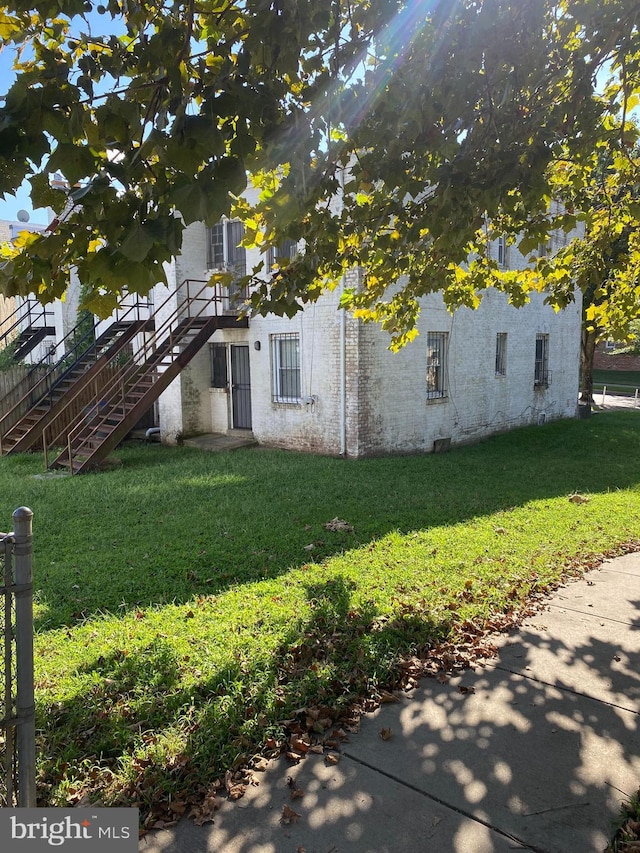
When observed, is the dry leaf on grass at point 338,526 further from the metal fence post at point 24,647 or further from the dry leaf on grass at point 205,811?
the metal fence post at point 24,647

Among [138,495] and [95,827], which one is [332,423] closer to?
[138,495]

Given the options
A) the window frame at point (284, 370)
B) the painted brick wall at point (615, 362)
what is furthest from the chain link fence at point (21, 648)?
the painted brick wall at point (615, 362)

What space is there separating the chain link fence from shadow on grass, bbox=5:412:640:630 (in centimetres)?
246

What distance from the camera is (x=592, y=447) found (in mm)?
14961

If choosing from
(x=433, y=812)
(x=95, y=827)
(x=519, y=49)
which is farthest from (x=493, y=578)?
(x=519, y=49)

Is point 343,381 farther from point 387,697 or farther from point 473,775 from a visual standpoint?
point 473,775

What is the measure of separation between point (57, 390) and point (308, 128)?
13.1 meters

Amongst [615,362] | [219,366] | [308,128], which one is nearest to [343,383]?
[219,366]

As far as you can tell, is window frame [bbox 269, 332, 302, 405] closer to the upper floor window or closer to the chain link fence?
the upper floor window

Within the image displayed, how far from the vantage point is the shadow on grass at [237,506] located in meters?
5.92

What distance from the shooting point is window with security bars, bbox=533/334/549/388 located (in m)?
18.5

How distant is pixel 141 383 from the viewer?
1310 centimetres

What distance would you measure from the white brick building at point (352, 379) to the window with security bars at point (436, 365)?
2 cm

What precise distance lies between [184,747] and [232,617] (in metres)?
1.60
